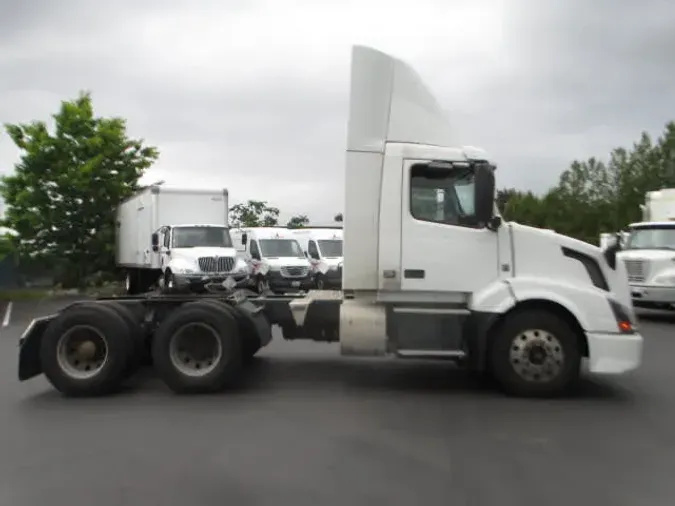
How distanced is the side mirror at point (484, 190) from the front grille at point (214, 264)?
14881mm

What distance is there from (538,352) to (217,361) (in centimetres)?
358

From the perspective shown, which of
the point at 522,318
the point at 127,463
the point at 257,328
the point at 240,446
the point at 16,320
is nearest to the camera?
the point at 127,463

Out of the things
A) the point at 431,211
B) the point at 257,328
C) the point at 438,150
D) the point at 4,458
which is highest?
the point at 438,150

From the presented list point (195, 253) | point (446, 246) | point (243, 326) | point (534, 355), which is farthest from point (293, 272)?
point (534, 355)

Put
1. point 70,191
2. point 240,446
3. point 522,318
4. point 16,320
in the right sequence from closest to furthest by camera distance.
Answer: point 240,446, point 522,318, point 16,320, point 70,191

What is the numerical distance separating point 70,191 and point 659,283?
74.1 feet

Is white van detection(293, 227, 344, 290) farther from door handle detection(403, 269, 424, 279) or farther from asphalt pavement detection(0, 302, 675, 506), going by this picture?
door handle detection(403, 269, 424, 279)

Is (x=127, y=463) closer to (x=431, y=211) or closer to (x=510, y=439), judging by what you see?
(x=510, y=439)

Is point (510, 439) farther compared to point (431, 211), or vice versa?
point (431, 211)

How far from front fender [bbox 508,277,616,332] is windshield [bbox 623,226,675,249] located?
10645 mm

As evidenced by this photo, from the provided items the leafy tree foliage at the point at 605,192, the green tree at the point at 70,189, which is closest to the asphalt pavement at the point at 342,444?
the green tree at the point at 70,189

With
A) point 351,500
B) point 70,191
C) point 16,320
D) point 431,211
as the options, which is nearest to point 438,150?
point 431,211

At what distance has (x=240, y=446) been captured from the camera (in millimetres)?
6328

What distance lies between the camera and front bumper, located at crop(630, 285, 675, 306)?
16562 millimetres
